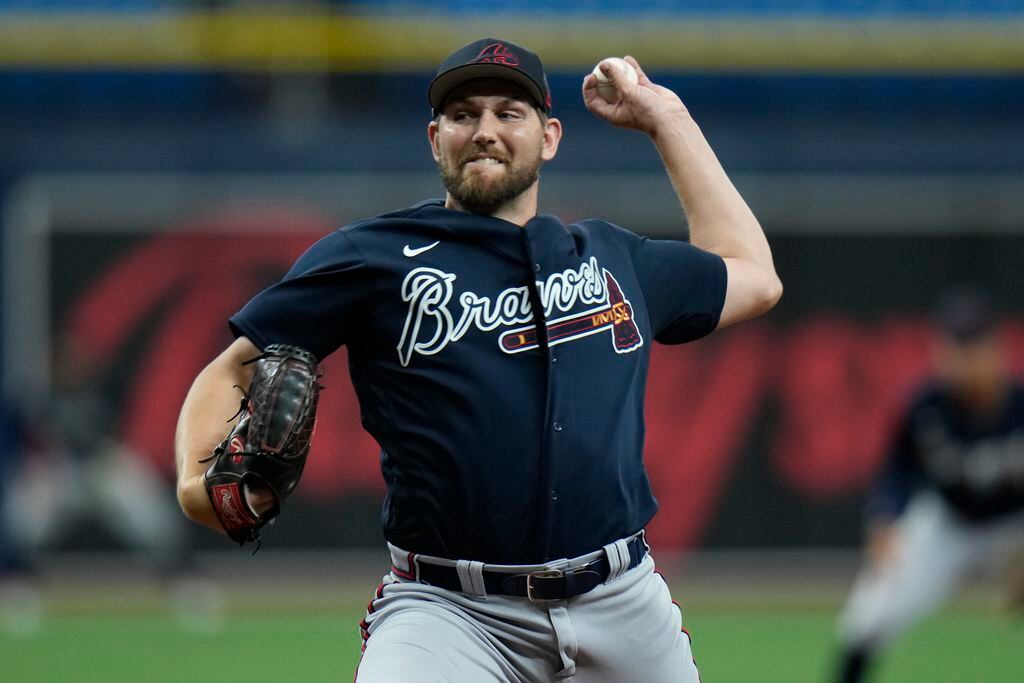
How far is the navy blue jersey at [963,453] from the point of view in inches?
300

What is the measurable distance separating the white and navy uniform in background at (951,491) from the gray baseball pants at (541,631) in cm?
382

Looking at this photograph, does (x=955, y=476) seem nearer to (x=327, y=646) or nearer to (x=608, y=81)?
(x=327, y=646)

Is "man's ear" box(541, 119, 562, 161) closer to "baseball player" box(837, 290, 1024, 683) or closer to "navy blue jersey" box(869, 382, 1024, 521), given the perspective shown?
"baseball player" box(837, 290, 1024, 683)

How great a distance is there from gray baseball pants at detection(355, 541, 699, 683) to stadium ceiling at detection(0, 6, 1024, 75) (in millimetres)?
10091

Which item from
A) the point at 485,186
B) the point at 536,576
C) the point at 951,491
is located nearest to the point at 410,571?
the point at 536,576

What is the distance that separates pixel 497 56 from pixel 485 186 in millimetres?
314

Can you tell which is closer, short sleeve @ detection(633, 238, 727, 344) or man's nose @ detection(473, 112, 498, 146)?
man's nose @ detection(473, 112, 498, 146)

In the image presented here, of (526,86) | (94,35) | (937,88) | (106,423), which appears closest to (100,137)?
(94,35)

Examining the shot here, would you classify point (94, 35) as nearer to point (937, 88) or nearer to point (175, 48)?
point (175, 48)

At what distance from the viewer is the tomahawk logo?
3.61 meters

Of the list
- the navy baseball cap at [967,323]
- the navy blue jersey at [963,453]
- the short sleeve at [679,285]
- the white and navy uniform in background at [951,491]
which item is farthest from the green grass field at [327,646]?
the short sleeve at [679,285]

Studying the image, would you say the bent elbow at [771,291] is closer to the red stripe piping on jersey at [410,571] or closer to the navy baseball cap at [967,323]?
the red stripe piping on jersey at [410,571]

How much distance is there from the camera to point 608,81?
4.29m

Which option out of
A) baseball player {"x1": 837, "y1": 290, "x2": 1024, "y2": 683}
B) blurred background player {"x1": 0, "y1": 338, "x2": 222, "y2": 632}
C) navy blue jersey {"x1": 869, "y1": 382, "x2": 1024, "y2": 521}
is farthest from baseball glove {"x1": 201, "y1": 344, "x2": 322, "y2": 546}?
blurred background player {"x1": 0, "y1": 338, "x2": 222, "y2": 632}
